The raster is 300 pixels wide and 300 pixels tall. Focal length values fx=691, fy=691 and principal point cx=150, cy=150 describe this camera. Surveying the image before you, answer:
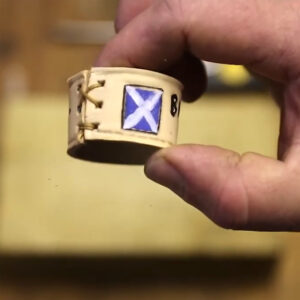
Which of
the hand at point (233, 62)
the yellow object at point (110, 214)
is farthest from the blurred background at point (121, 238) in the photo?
the hand at point (233, 62)

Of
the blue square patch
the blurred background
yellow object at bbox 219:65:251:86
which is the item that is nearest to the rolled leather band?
the blue square patch

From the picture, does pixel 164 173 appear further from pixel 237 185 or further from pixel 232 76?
pixel 232 76

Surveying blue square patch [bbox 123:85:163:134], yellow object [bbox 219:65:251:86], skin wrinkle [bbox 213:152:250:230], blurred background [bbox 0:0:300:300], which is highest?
yellow object [bbox 219:65:251:86]

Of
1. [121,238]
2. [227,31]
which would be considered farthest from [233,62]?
[121,238]

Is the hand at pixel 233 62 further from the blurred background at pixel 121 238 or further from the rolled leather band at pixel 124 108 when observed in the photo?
the blurred background at pixel 121 238

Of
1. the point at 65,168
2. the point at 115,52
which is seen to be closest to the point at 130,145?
the point at 115,52

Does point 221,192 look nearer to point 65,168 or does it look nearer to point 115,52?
point 115,52

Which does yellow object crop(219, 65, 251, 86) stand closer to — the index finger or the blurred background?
the blurred background

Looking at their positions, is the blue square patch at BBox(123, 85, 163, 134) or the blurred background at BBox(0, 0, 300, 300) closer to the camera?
the blue square patch at BBox(123, 85, 163, 134)

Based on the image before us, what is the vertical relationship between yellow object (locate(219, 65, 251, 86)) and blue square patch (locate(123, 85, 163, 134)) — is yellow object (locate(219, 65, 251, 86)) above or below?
above
